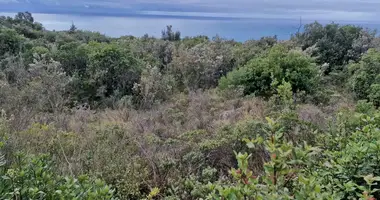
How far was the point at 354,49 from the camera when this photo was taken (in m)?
12.4

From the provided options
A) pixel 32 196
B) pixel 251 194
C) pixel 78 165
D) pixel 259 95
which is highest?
pixel 251 194

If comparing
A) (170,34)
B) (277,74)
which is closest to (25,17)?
(170,34)

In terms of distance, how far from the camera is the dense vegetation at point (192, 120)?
1.87 metres

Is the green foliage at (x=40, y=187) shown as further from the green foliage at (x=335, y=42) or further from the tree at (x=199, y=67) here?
the green foliage at (x=335, y=42)

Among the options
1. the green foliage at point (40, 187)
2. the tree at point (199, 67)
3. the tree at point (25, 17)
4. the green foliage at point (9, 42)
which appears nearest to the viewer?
the green foliage at point (40, 187)

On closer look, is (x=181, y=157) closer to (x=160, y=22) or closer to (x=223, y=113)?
(x=223, y=113)

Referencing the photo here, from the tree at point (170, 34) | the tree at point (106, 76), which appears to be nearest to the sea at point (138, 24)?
the tree at point (170, 34)

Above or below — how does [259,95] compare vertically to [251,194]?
below

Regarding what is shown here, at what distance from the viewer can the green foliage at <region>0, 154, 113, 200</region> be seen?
5.89 feet

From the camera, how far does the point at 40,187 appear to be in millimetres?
1902

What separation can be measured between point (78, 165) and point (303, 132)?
103 inches

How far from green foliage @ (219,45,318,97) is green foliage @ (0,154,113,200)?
7133 mm

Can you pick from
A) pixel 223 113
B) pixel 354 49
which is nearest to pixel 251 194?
pixel 223 113

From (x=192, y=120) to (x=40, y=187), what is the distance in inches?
192
